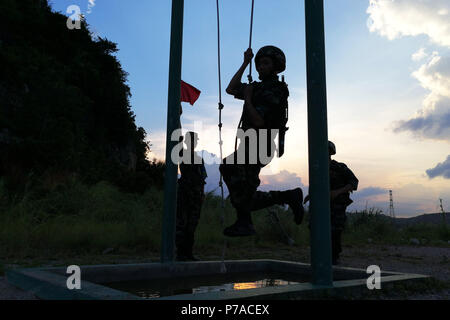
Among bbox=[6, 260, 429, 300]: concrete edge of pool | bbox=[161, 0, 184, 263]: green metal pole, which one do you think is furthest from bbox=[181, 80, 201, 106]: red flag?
bbox=[6, 260, 429, 300]: concrete edge of pool

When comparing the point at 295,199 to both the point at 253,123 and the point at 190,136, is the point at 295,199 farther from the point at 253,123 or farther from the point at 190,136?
the point at 190,136

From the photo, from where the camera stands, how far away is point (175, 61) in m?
4.55

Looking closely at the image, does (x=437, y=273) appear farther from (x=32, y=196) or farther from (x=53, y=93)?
(x=53, y=93)

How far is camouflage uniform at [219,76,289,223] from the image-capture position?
3.22 meters

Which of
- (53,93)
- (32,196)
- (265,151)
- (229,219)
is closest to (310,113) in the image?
(265,151)

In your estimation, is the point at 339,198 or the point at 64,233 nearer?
the point at 339,198

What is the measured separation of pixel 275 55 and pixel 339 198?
9.87 feet

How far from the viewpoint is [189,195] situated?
5.50 meters

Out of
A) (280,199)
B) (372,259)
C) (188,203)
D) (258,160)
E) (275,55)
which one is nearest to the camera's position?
(258,160)

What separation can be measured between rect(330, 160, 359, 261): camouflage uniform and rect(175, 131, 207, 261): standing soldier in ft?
6.06

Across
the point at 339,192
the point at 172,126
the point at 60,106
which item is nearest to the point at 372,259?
the point at 339,192

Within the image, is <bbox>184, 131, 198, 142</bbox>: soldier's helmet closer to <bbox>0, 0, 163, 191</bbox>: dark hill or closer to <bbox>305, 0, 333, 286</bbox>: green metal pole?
<bbox>305, 0, 333, 286</bbox>: green metal pole
